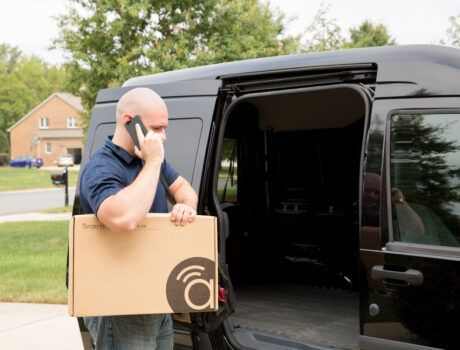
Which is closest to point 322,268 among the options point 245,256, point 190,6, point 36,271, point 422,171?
point 245,256

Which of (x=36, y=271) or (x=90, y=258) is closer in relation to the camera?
(x=90, y=258)

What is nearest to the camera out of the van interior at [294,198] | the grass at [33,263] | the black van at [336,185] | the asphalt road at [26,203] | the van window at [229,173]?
the black van at [336,185]

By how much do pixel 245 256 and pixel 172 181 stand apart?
2.58 meters

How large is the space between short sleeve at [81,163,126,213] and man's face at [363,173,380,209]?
1.08 m

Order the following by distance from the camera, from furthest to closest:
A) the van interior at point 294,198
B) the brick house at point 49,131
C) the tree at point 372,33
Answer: the brick house at point 49,131 < the tree at point 372,33 < the van interior at point 294,198

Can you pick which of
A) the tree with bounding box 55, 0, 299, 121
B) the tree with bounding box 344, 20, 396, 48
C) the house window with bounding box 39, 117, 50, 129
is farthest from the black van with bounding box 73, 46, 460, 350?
the house window with bounding box 39, 117, 50, 129

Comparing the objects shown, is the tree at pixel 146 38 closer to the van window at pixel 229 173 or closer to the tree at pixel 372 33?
the van window at pixel 229 173

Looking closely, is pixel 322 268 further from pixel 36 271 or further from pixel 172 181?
pixel 36 271

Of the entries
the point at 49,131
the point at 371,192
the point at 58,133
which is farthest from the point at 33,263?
the point at 49,131

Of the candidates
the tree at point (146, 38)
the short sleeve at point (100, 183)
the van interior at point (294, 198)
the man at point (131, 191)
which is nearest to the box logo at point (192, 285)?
the man at point (131, 191)

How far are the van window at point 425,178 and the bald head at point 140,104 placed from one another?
1071mm

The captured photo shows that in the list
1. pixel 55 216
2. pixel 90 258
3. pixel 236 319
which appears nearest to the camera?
pixel 90 258

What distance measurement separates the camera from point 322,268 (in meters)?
5.36

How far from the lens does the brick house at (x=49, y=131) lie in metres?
69.4
